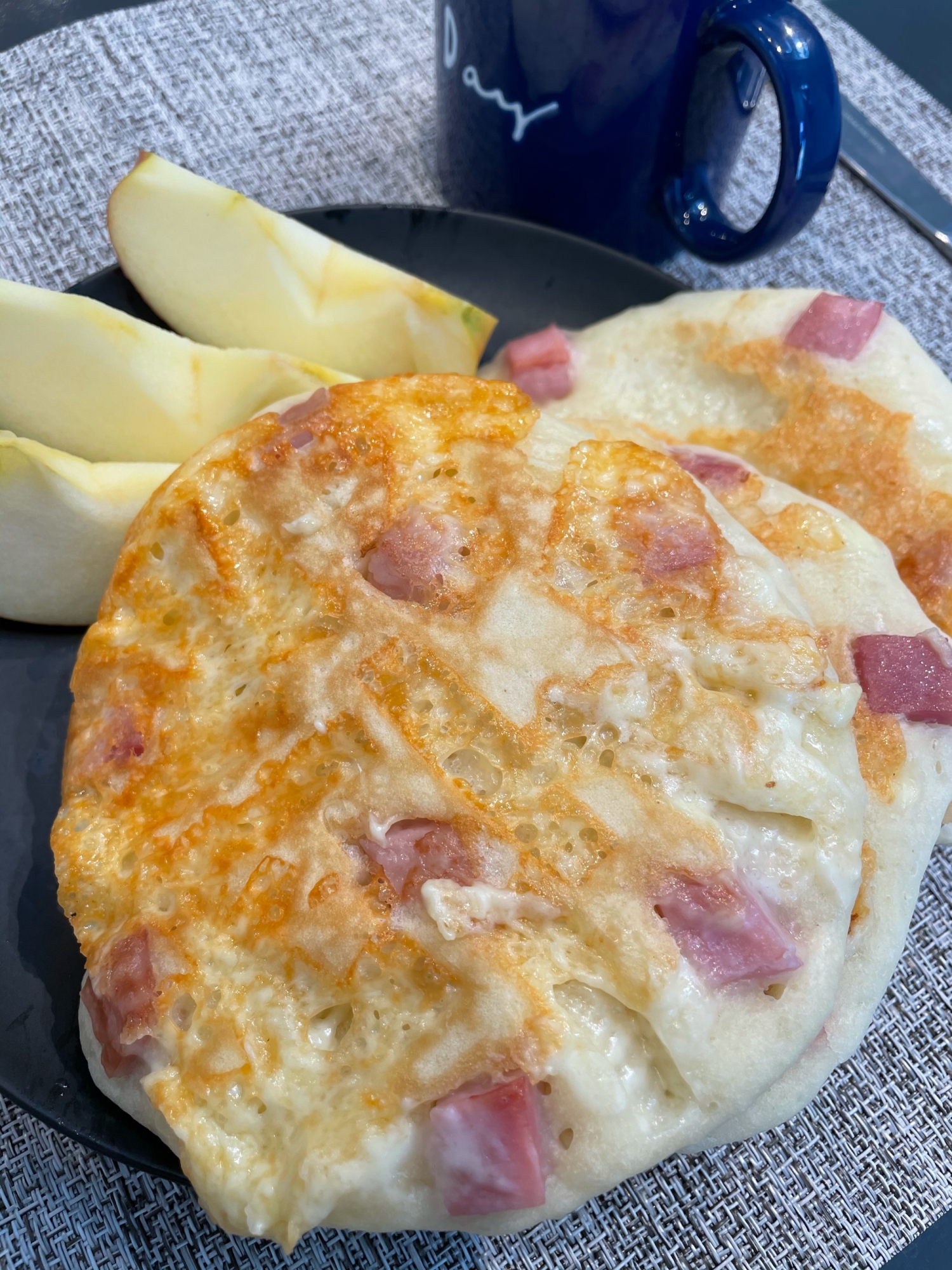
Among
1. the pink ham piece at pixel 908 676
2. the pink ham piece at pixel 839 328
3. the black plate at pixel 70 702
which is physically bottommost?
the black plate at pixel 70 702

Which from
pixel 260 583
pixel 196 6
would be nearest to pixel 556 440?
pixel 260 583

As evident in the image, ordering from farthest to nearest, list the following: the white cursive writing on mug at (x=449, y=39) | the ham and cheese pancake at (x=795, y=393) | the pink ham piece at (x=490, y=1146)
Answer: the white cursive writing on mug at (x=449, y=39)
the ham and cheese pancake at (x=795, y=393)
the pink ham piece at (x=490, y=1146)

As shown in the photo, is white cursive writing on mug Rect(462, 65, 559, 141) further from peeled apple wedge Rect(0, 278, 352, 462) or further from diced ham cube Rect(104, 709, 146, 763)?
diced ham cube Rect(104, 709, 146, 763)

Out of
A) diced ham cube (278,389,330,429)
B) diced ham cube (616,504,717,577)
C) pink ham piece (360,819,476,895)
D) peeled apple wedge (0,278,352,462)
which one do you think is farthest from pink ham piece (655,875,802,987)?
peeled apple wedge (0,278,352,462)

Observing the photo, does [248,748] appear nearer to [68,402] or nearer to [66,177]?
[68,402]

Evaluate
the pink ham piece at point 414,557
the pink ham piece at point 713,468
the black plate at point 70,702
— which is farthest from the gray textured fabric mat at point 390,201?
the pink ham piece at point 414,557

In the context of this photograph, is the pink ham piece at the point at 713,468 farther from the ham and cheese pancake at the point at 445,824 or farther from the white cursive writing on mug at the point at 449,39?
the white cursive writing on mug at the point at 449,39
